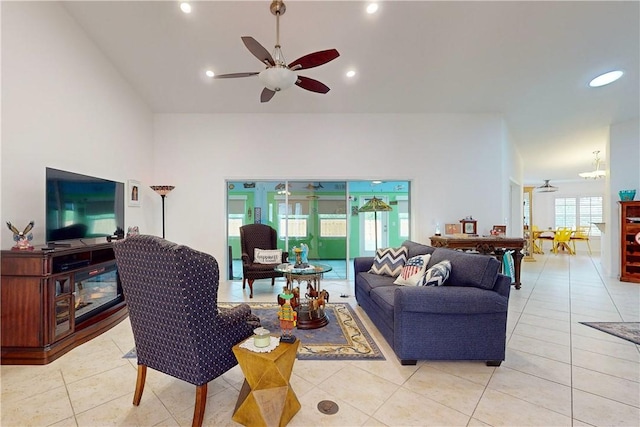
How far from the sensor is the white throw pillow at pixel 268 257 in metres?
4.86

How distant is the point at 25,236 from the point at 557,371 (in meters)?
4.80

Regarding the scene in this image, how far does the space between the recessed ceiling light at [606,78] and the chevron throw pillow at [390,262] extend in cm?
409

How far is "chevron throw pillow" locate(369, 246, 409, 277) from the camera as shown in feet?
12.0

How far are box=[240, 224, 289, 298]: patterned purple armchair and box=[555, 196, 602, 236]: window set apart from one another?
39.1 ft

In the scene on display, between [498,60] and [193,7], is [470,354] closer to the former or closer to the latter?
[498,60]

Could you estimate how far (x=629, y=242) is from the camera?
552cm

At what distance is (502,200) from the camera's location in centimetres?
548

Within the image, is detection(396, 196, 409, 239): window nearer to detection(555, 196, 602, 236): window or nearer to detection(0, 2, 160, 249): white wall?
detection(0, 2, 160, 249): white wall

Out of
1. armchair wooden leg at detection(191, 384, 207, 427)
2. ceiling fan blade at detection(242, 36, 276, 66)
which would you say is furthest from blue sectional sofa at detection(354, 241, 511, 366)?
ceiling fan blade at detection(242, 36, 276, 66)

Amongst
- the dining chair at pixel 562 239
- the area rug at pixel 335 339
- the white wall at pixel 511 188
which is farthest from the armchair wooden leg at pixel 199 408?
the dining chair at pixel 562 239

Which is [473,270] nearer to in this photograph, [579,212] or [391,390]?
[391,390]

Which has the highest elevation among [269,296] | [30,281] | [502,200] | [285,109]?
[285,109]

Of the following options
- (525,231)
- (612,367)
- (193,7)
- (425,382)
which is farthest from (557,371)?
(525,231)

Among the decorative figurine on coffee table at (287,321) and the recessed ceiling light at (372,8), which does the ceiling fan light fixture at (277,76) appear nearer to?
the recessed ceiling light at (372,8)
